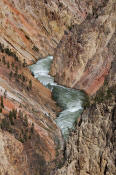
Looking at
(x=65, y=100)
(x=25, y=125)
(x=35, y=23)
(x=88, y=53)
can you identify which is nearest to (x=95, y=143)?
(x=25, y=125)

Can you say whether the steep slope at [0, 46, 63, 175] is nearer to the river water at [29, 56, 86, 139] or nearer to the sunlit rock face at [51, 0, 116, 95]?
the river water at [29, 56, 86, 139]

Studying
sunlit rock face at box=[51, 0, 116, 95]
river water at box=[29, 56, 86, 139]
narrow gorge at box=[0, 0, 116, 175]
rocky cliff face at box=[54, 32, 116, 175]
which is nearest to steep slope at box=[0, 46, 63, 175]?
narrow gorge at box=[0, 0, 116, 175]

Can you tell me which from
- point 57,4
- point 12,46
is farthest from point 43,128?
point 57,4

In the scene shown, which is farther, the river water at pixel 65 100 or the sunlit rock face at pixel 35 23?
the sunlit rock face at pixel 35 23

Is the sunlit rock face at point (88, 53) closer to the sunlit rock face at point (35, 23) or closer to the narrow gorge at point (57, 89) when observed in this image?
the narrow gorge at point (57, 89)

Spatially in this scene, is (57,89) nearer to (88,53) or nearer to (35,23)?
(88,53)

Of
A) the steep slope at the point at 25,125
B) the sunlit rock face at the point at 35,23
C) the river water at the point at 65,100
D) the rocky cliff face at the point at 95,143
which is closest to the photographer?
the rocky cliff face at the point at 95,143

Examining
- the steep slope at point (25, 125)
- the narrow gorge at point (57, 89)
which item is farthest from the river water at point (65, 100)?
the steep slope at point (25, 125)

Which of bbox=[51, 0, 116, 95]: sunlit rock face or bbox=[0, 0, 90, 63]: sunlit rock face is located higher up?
bbox=[0, 0, 90, 63]: sunlit rock face
